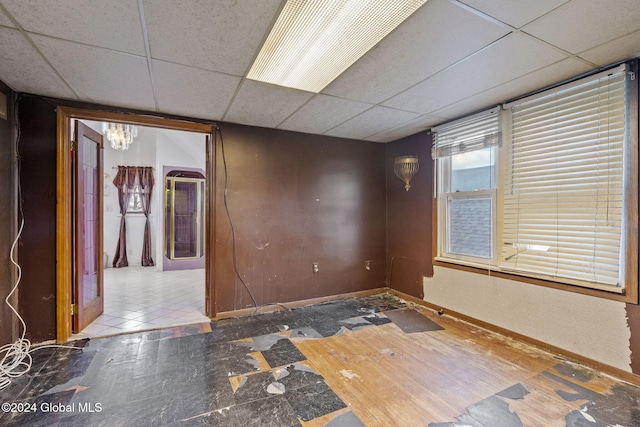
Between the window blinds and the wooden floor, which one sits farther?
the window blinds

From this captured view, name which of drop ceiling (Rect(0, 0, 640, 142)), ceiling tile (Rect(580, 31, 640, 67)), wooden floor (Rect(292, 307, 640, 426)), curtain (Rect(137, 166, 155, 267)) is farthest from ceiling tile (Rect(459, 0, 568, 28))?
curtain (Rect(137, 166, 155, 267))

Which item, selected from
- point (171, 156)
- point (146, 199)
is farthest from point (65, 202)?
point (146, 199)

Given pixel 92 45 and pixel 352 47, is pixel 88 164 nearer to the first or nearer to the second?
pixel 92 45

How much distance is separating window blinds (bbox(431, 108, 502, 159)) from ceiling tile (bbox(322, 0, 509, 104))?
3.76 ft

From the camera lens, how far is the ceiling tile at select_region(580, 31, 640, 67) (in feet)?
5.71

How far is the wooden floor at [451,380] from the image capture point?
67.6 inches

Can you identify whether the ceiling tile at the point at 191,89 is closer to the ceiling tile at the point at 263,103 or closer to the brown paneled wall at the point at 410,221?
the ceiling tile at the point at 263,103

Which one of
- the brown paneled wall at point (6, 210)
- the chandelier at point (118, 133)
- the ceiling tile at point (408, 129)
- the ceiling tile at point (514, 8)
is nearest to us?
the ceiling tile at point (514, 8)

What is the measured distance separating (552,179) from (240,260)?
10.8ft

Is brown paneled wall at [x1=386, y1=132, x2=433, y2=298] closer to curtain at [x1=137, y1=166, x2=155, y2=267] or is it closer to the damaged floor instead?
the damaged floor

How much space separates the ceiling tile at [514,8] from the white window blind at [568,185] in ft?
3.74

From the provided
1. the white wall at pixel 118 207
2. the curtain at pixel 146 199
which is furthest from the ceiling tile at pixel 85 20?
the curtain at pixel 146 199

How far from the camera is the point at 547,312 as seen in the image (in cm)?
247

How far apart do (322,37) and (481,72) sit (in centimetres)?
128
